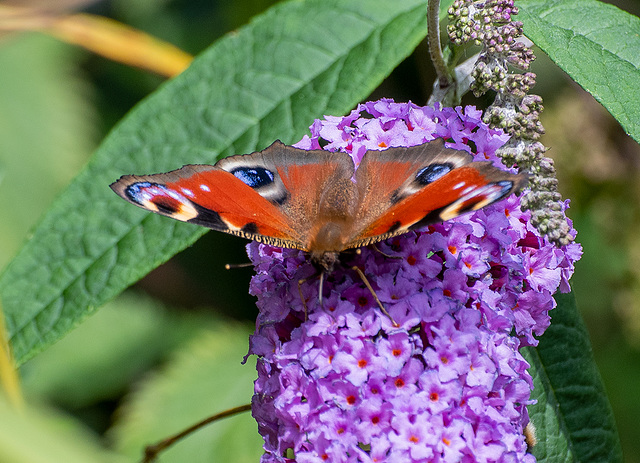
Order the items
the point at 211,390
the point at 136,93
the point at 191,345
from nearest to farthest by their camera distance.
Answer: the point at 211,390
the point at 191,345
the point at 136,93

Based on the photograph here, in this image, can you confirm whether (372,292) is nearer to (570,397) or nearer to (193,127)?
(570,397)

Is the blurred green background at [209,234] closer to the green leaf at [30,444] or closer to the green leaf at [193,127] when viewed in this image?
the green leaf at [193,127]

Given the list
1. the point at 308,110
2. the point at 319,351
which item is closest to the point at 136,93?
the point at 308,110

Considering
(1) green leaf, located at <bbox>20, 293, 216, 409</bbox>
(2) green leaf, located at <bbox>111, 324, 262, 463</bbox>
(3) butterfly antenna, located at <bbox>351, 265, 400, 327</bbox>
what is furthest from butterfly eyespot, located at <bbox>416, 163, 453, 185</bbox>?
(1) green leaf, located at <bbox>20, 293, 216, 409</bbox>

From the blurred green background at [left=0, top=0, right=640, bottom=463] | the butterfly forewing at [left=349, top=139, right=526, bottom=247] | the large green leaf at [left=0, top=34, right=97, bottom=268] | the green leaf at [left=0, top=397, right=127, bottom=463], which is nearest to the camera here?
the green leaf at [left=0, top=397, right=127, bottom=463]

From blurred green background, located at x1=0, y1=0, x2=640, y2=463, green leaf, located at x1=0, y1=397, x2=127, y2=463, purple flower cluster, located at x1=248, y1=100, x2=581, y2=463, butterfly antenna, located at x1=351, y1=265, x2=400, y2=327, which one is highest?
green leaf, located at x1=0, y1=397, x2=127, y2=463

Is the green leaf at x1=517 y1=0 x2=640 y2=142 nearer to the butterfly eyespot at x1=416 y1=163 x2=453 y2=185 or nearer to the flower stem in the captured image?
the flower stem

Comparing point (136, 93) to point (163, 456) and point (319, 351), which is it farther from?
point (319, 351)

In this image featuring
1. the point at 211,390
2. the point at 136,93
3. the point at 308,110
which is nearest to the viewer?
the point at 308,110

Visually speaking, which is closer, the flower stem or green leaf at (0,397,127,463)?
green leaf at (0,397,127,463)
